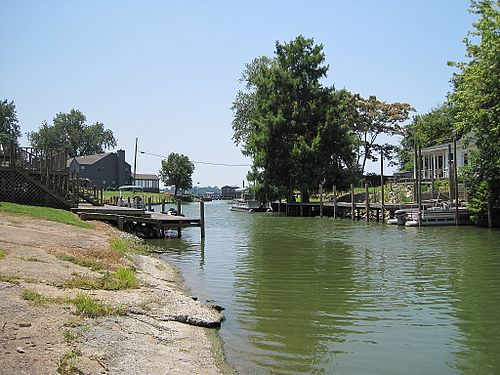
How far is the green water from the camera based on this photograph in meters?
7.99

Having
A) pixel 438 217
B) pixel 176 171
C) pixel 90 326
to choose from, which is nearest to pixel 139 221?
pixel 438 217

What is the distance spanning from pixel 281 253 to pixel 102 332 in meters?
14.6

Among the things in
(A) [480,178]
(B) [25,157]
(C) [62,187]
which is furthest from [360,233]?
(B) [25,157]

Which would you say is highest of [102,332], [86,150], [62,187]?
[86,150]

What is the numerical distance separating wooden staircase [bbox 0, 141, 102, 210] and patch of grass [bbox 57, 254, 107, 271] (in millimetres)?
17408

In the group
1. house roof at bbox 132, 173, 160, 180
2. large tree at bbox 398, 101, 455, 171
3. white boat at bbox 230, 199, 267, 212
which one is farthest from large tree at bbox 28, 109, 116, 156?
large tree at bbox 398, 101, 455, 171

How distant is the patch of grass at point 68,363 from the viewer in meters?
5.66

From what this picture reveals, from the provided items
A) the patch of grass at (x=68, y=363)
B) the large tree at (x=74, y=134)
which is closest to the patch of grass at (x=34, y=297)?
the patch of grass at (x=68, y=363)

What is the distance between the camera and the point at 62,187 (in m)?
30.8

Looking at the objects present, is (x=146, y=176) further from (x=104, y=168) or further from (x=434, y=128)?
(x=434, y=128)

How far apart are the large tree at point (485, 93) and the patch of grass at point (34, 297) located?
25734 millimetres

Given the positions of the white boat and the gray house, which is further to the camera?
the gray house

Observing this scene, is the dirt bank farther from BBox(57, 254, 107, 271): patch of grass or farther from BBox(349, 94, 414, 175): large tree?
BBox(349, 94, 414, 175): large tree

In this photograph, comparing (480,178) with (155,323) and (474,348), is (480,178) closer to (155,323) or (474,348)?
(474,348)
